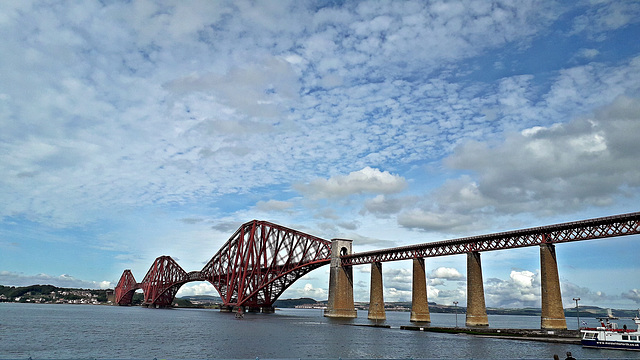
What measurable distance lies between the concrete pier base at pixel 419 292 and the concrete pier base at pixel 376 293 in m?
13.7

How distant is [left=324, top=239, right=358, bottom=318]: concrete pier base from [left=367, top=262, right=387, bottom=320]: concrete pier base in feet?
31.9

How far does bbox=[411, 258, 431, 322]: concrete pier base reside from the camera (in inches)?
3812

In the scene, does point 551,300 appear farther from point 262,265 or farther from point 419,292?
point 262,265

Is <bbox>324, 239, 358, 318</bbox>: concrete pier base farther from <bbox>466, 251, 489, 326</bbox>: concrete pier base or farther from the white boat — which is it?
the white boat

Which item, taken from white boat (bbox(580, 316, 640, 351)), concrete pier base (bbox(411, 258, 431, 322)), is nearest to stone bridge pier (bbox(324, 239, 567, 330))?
concrete pier base (bbox(411, 258, 431, 322))

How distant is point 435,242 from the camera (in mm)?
96562

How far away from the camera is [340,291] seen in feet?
409

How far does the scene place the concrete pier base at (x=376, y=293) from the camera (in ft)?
369

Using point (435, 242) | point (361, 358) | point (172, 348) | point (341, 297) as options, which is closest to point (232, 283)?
point (341, 297)

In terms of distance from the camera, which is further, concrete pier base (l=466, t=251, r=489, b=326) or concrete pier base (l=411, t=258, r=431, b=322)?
concrete pier base (l=411, t=258, r=431, b=322)

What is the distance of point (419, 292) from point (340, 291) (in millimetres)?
32329

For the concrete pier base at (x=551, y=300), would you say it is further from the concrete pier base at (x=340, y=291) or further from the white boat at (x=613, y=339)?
the concrete pier base at (x=340, y=291)

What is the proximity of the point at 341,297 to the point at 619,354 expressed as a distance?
81.5m

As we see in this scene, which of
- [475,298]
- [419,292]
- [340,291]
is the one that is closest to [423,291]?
[419,292]
